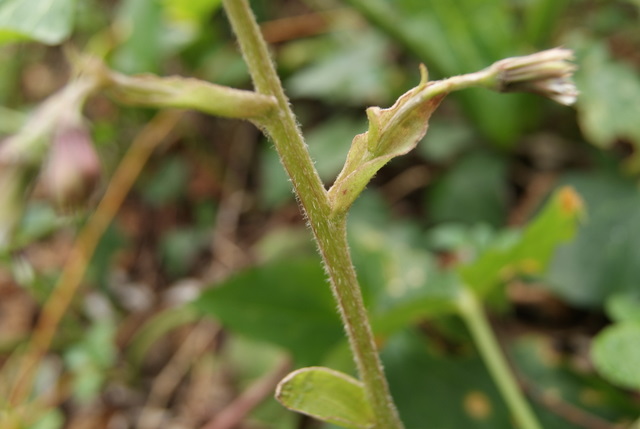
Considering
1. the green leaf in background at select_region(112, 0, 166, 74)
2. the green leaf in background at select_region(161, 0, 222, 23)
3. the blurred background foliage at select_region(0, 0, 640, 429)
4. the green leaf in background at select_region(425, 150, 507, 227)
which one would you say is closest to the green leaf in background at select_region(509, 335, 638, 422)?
the blurred background foliage at select_region(0, 0, 640, 429)

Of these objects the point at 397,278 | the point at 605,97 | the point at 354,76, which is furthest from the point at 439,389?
the point at 354,76

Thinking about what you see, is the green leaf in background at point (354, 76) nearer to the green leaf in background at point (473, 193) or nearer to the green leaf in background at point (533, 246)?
the green leaf in background at point (473, 193)

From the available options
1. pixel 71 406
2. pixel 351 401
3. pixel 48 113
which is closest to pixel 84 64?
pixel 48 113

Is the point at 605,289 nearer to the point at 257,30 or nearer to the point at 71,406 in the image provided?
the point at 257,30

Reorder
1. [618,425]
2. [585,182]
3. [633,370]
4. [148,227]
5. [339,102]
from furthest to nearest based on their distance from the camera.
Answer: [148,227], [339,102], [585,182], [618,425], [633,370]

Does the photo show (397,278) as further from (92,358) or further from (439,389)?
(92,358)

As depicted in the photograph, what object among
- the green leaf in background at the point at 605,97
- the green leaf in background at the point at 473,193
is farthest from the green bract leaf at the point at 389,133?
the green leaf in background at the point at 473,193
